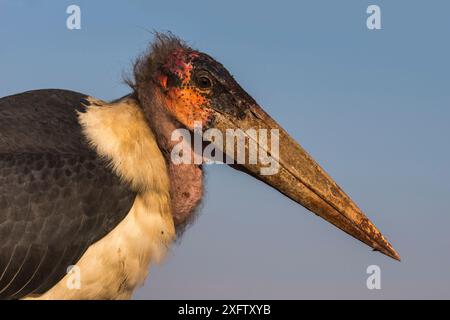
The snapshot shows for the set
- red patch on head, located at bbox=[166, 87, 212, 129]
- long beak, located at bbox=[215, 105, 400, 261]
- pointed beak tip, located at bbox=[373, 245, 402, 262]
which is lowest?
pointed beak tip, located at bbox=[373, 245, 402, 262]

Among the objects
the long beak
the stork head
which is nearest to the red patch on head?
the stork head

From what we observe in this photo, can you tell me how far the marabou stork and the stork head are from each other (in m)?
0.01

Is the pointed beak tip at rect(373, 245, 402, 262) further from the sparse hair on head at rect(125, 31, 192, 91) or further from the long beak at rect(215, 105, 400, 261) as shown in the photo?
the sparse hair on head at rect(125, 31, 192, 91)

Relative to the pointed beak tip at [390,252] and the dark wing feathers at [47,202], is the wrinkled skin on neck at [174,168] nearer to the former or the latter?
the dark wing feathers at [47,202]

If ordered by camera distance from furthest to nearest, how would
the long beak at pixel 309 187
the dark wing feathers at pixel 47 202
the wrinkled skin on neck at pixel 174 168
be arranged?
1. the long beak at pixel 309 187
2. the wrinkled skin on neck at pixel 174 168
3. the dark wing feathers at pixel 47 202

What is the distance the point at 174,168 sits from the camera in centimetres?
856

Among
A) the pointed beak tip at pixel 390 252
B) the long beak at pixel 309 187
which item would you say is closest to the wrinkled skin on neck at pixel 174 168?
the long beak at pixel 309 187

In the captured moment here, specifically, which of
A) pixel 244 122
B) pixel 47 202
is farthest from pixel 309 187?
pixel 47 202

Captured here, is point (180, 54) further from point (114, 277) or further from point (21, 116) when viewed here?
point (114, 277)

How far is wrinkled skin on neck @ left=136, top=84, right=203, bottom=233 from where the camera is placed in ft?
27.9

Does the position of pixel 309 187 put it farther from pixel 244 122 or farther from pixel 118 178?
pixel 118 178

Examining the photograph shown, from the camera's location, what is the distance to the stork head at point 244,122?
28.0ft

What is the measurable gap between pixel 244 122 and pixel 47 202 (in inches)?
85.6
